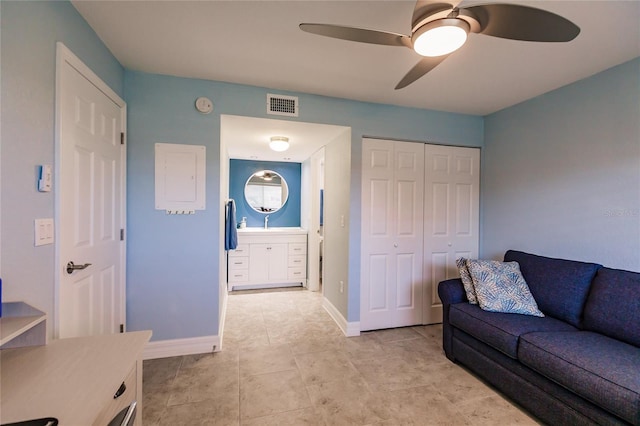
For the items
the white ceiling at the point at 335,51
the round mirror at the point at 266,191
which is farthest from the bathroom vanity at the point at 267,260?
the white ceiling at the point at 335,51

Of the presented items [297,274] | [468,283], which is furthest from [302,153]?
[468,283]

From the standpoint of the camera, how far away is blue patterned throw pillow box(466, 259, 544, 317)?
2.11 meters

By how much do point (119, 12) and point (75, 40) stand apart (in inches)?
11.4

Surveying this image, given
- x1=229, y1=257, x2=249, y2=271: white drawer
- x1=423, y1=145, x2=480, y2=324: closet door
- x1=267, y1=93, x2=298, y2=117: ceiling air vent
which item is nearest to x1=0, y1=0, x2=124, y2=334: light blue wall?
x1=267, y1=93, x2=298, y2=117: ceiling air vent

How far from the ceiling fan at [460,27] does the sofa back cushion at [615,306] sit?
5.38 ft

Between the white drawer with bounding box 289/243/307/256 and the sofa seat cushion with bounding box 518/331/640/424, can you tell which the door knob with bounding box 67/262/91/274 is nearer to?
the sofa seat cushion with bounding box 518/331/640/424

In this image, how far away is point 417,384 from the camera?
2.04 m

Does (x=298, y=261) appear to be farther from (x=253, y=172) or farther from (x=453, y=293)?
(x=453, y=293)

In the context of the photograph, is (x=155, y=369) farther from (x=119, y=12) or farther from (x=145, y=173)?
(x=119, y=12)

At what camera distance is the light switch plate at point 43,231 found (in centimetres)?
126

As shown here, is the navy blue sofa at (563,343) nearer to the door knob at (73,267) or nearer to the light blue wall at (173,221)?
the light blue wall at (173,221)

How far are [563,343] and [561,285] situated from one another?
0.64m

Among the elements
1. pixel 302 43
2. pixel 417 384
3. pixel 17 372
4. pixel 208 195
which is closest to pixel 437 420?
pixel 417 384

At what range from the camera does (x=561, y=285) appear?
6.88ft
